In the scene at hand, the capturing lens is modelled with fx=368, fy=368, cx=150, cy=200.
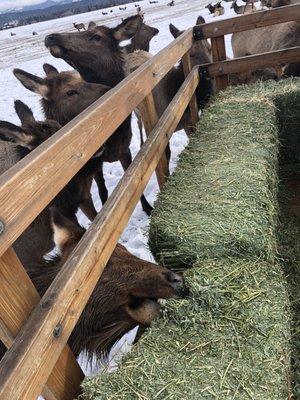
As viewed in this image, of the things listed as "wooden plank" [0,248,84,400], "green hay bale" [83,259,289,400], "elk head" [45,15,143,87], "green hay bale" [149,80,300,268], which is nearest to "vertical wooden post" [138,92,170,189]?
"green hay bale" [149,80,300,268]

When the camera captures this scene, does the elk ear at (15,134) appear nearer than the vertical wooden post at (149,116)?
Yes

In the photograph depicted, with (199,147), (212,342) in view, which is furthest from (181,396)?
(199,147)

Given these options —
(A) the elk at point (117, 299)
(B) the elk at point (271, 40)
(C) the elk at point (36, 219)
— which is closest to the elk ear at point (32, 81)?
(C) the elk at point (36, 219)

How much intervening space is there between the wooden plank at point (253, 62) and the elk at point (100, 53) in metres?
1.31

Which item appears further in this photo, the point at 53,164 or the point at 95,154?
the point at 95,154

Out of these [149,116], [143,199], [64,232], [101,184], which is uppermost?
[149,116]

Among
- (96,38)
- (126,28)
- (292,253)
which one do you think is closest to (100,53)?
(96,38)

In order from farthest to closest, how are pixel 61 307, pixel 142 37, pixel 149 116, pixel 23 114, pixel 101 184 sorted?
1. pixel 142 37
2. pixel 101 184
3. pixel 23 114
4. pixel 149 116
5. pixel 61 307

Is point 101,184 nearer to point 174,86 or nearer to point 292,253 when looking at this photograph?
point 174,86

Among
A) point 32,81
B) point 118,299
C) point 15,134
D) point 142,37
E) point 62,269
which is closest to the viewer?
point 62,269

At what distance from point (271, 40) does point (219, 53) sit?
2.68 metres

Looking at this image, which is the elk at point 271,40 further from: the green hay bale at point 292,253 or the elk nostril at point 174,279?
the elk nostril at point 174,279

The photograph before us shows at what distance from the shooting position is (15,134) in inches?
132

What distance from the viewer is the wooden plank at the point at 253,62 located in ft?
17.1
